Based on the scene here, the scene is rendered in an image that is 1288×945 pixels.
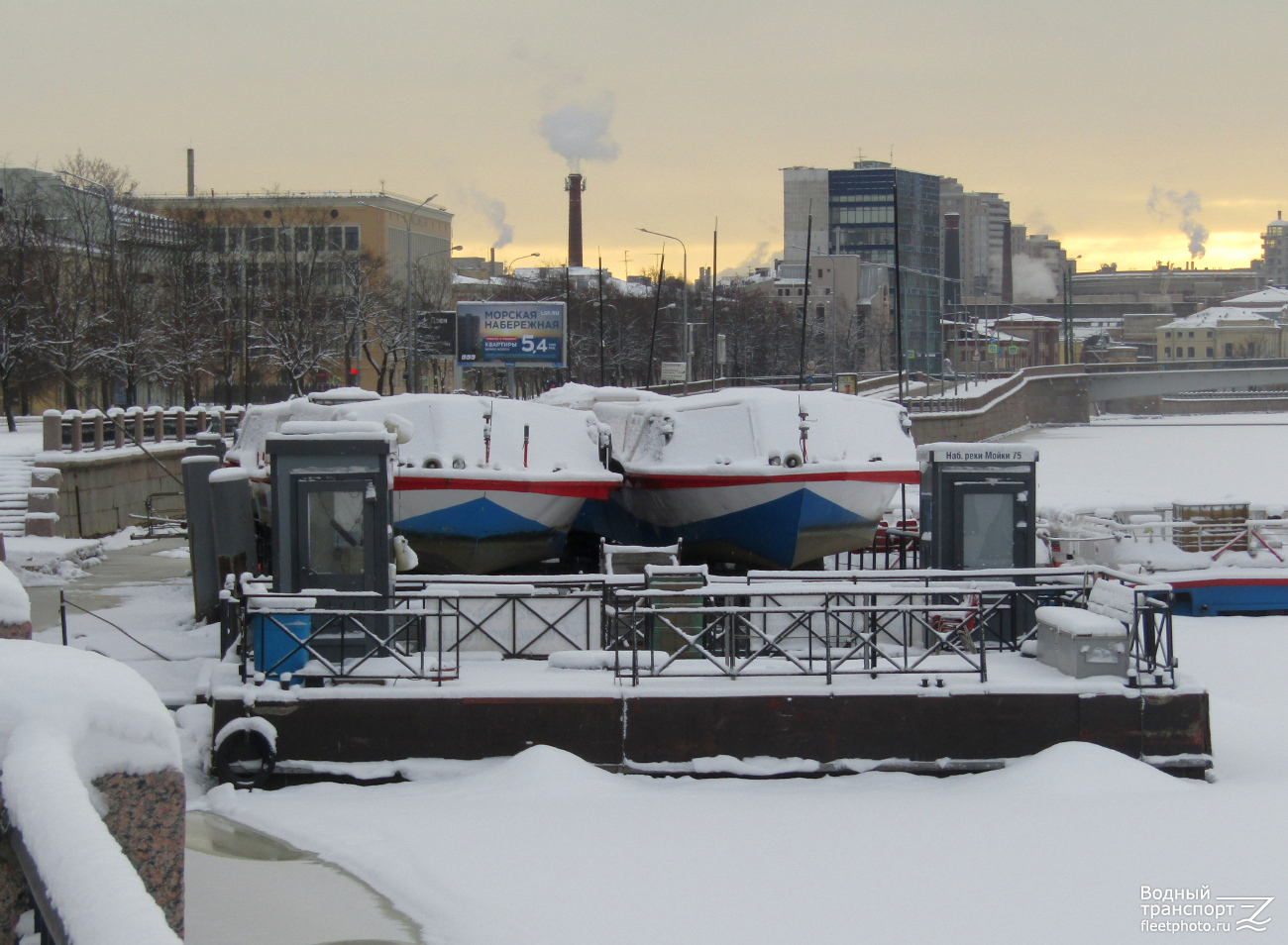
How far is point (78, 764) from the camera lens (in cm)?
370

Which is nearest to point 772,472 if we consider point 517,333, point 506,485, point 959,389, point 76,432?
point 506,485

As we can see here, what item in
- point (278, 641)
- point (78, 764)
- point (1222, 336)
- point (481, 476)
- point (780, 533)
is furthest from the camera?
point (1222, 336)

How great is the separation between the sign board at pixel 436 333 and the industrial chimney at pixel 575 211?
5405 centimetres

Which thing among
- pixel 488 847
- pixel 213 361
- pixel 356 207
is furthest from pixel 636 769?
pixel 356 207

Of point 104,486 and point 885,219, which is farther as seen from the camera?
point 885,219

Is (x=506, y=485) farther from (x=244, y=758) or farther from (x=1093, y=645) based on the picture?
(x=1093, y=645)

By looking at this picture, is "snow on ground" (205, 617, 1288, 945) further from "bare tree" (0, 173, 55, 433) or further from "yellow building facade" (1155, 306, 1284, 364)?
"yellow building facade" (1155, 306, 1284, 364)

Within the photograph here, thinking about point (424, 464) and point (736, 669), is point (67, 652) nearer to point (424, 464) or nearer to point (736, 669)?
point (736, 669)

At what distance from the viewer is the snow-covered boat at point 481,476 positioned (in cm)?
1827

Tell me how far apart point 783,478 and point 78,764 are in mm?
15564

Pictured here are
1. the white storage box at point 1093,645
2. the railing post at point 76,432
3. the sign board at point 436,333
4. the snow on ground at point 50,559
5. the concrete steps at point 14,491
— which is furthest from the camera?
the sign board at point 436,333

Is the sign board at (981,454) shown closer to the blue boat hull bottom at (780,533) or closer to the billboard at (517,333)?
the blue boat hull bottom at (780,533)

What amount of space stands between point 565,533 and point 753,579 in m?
6.83

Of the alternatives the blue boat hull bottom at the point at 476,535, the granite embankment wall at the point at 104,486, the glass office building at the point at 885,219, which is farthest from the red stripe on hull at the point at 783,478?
the glass office building at the point at 885,219
